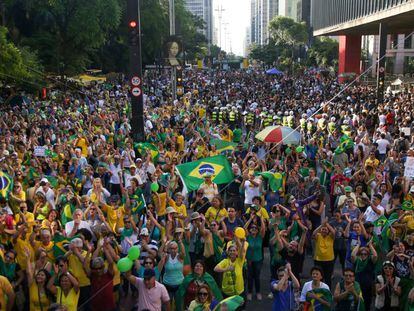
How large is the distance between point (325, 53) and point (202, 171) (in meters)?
67.6

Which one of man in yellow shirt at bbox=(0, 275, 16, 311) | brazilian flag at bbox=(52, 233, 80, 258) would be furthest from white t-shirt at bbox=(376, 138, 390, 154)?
man in yellow shirt at bbox=(0, 275, 16, 311)

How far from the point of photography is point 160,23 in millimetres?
54781

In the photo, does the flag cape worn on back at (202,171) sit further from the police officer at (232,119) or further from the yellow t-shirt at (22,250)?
the police officer at (232,119)

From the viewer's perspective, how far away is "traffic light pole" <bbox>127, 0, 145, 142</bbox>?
15.9 meters

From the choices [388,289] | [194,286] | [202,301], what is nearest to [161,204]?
[194,286]

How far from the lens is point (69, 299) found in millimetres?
6227

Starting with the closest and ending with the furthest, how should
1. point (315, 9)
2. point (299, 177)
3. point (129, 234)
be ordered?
point (129, 234) < point (299, 177) < point (315, 9)

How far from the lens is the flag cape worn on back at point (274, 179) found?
10.1m

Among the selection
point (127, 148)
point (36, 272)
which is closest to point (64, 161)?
point (127, 148)

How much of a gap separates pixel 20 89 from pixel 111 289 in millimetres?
22986

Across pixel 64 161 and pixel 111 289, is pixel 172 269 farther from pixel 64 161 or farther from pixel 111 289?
pixel 64 161

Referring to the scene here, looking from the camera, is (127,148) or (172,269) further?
(127,148)

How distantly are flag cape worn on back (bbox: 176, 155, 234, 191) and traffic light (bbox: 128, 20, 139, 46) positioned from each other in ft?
23.1

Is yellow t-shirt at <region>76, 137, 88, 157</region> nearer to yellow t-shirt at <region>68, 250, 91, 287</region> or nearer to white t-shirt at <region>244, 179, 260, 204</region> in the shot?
white t-shirt at <region>244, 179, 260, 204</region>
